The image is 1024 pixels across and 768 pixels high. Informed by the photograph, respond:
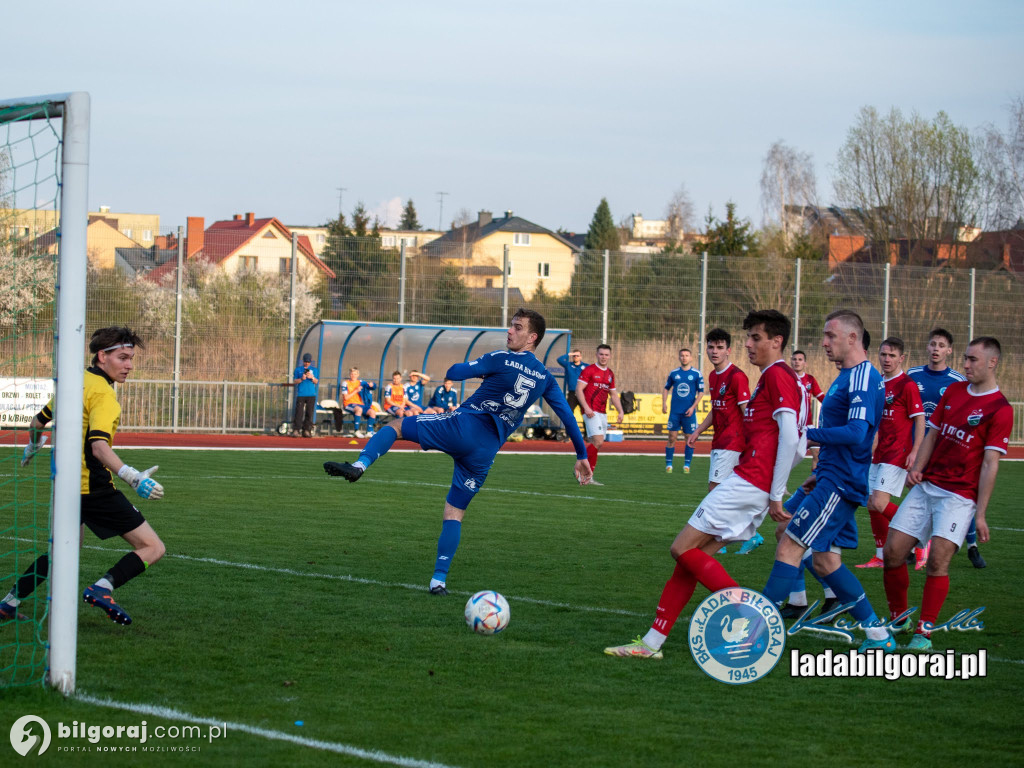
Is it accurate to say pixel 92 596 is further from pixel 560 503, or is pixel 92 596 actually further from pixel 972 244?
pixel 972 244

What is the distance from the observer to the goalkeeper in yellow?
19.1 ft

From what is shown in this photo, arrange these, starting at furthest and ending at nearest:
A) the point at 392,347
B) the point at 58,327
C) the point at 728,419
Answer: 1. the point at 392,347
2. the point at 728,419
3. the point at 58,327

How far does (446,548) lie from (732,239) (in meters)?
42.2

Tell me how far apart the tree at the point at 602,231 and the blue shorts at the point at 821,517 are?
233 ft

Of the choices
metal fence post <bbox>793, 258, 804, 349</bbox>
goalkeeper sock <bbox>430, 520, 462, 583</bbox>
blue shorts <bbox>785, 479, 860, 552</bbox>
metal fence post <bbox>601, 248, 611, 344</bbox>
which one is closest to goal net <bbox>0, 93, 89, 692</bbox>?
goalkeeper sock <bbox>430, 520, 462, 583</bbox>

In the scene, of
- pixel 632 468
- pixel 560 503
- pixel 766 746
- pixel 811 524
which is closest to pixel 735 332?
pixel 632 468

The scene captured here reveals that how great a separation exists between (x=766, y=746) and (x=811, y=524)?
1.88 meters

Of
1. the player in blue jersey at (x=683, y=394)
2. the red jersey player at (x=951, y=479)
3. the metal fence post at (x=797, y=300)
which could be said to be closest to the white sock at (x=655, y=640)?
the red jersey player at (x=951, y=479)

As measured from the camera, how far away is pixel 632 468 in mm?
19281

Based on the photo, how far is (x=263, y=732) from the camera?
4371 mm

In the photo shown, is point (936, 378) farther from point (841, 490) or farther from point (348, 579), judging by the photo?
point (348, 579)

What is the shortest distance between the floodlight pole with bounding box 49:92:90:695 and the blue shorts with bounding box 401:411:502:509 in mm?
2984

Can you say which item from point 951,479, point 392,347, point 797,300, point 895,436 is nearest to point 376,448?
point 951,479

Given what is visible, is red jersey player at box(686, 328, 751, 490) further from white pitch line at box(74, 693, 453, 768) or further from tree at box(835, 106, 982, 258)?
tree at box(835, 106, 982, 258)
